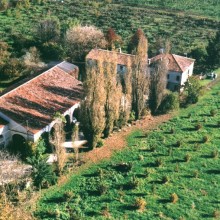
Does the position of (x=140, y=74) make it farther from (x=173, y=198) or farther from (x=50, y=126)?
(x=173, y=198)

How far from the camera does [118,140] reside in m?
48.1

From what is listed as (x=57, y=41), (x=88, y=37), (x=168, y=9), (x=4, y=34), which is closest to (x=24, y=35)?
(x=4, y=34)

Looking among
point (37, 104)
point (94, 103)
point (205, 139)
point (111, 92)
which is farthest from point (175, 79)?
point (37, 104)

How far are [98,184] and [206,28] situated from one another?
209 feet

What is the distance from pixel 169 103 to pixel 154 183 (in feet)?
55.3

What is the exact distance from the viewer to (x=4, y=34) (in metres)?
77.6

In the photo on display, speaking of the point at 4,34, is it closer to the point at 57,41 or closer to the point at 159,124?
the point at 57,41

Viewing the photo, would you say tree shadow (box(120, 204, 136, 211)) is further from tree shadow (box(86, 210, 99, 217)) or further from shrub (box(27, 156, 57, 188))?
shrub (box(27, 156, 57, 188))

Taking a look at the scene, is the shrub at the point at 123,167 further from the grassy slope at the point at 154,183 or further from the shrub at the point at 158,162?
the shrub at the point at 158,162

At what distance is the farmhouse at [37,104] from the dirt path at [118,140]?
5840 mm

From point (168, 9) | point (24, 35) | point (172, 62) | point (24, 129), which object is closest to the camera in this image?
point (24, 129)

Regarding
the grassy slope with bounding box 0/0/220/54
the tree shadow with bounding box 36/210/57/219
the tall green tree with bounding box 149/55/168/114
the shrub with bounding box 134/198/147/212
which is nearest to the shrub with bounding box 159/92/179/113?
the tall green tree with bounding box 149/55/168/114

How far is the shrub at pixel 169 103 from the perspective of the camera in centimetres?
5412

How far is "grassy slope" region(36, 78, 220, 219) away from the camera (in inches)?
1438
